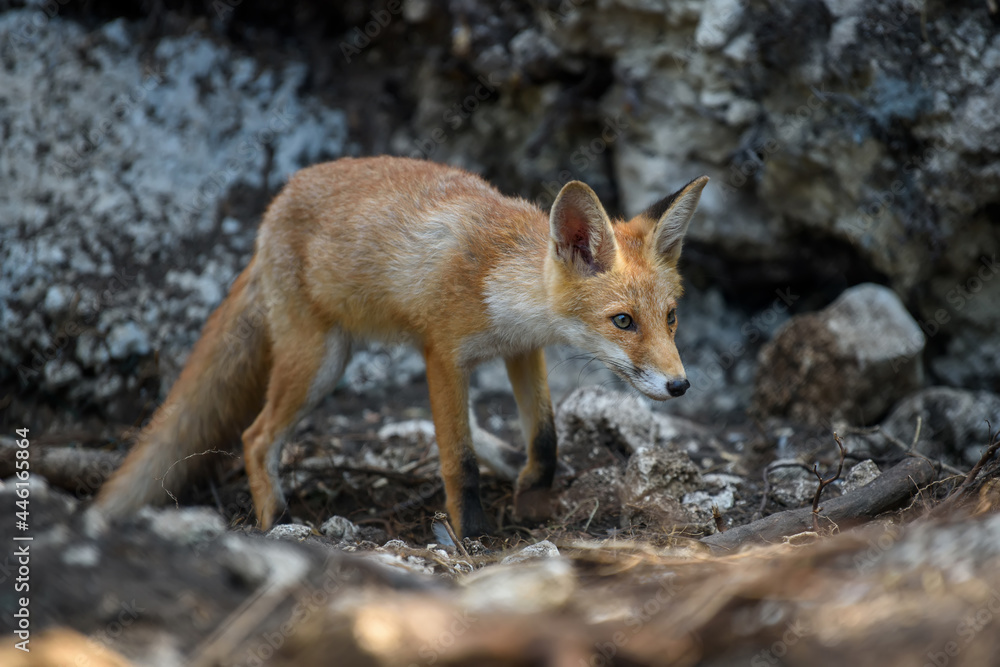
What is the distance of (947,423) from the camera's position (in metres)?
4.97

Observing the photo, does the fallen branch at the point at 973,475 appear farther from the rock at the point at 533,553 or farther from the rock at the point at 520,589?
the rock at the point at 520,589

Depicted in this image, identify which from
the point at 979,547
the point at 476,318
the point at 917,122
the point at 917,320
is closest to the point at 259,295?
the point at 476,318

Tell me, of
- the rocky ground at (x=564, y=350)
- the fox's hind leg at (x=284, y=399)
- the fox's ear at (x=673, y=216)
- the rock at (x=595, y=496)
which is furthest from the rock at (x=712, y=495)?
the fox's hind leg at (x=284, y=399)

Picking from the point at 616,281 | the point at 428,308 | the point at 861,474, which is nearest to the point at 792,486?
the point at 861,474

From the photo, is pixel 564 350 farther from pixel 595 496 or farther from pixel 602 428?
pixel 595 496

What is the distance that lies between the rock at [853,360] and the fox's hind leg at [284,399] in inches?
133

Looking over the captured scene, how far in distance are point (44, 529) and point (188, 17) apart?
6.22 metres

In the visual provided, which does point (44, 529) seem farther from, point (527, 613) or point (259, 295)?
point (259, 295)

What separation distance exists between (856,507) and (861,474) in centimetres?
78

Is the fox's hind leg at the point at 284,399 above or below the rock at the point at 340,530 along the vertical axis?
above

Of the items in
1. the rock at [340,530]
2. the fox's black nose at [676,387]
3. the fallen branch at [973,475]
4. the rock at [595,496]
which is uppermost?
the fox's black nose at [676,387]

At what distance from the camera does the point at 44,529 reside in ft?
6.90

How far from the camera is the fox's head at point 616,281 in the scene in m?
3.79

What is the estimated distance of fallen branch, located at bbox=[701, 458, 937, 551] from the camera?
325cm
